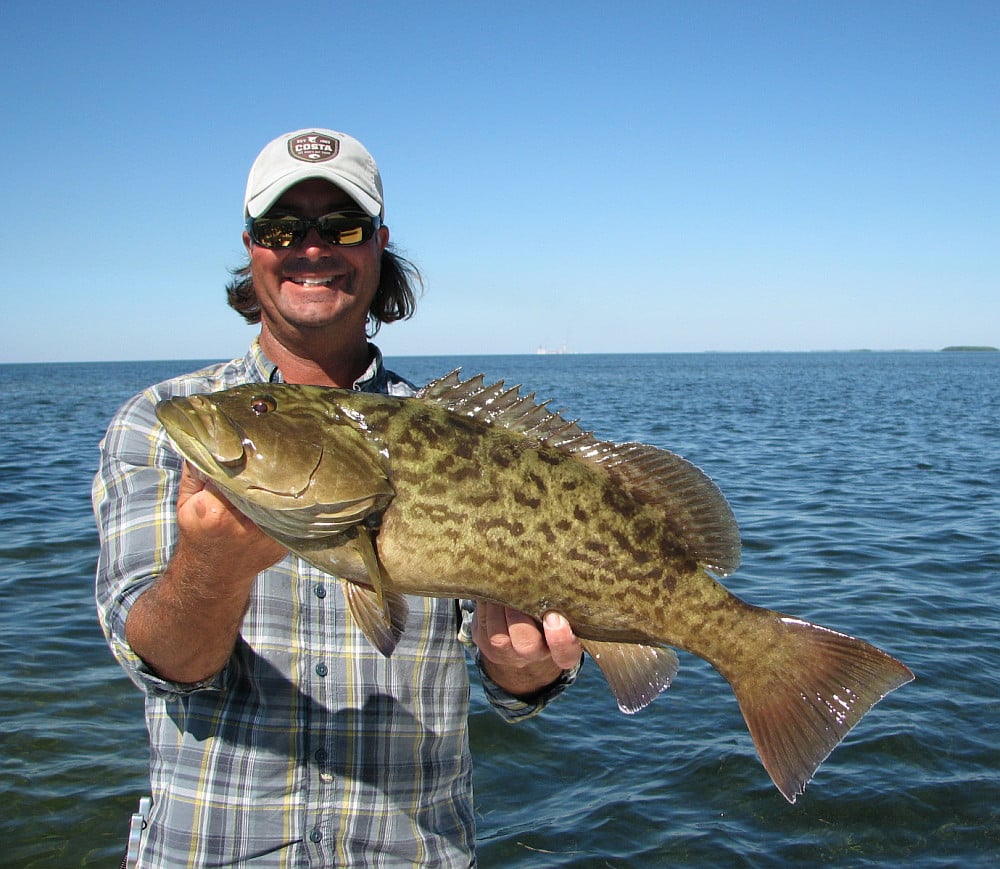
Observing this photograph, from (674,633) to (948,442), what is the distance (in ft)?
87.7

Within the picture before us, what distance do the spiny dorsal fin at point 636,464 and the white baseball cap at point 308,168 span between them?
117 cm

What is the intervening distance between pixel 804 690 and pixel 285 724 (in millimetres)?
1876

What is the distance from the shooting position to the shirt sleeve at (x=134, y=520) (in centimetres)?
291

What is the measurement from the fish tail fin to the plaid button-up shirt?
118 centimetres

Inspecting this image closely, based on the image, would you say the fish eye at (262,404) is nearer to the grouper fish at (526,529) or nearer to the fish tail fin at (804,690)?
the grouper fish at (526,529)

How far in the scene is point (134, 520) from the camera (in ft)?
10.2

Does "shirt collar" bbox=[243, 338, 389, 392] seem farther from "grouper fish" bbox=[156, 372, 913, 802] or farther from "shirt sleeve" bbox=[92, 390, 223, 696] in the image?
"grouper fish" bbox=[156, 372, 913, 802]

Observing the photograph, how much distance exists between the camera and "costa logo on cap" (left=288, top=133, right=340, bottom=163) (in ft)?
12.4

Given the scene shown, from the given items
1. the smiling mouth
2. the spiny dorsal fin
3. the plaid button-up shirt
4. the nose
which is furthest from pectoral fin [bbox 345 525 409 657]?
→ the nose

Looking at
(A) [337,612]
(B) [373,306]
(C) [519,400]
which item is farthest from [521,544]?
(B) [373,306]

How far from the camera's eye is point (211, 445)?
2.61m

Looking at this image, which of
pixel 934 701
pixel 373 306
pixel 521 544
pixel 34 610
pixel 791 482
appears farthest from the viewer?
pixel 791 482

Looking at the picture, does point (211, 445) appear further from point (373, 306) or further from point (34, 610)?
point (34, 610)

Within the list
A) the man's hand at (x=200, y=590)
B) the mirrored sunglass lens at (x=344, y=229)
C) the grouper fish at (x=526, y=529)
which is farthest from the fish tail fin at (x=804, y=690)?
the mirrored sunglass lens at (x=344, y=229)
